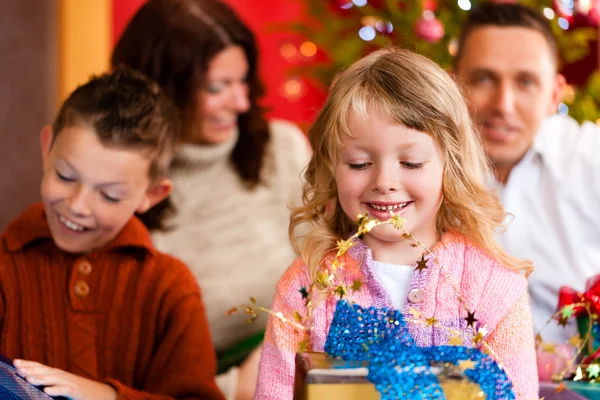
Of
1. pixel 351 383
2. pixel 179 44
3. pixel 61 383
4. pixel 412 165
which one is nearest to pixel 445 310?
pixel 412 165

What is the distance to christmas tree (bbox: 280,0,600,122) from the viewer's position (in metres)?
2.61

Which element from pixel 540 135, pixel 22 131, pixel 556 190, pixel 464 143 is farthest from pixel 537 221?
pixel 22 131

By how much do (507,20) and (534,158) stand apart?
346 millimetres

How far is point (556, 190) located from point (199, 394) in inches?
39.7

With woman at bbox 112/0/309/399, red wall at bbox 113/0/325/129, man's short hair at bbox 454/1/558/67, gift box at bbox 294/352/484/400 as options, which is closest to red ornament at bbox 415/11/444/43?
man's short hair at bbox 454/1/558/67

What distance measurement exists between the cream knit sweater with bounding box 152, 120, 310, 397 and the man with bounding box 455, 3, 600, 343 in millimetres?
544

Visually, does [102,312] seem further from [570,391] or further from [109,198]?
[570,391]

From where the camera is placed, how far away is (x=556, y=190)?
6.54ft

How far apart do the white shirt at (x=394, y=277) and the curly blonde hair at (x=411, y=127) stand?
0.09 m

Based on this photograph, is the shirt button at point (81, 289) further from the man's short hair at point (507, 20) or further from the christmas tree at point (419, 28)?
the christmas tree at point (419, 28)

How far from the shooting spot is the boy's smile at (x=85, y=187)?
1499 millimetres

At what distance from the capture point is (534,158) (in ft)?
6.61

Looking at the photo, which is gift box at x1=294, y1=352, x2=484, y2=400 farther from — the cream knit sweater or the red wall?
the red wall

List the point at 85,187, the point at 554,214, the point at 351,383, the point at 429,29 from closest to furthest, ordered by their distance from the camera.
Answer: the point at 351,383 → the point at 85,187 → the point at 554,214 → the point at 429,29
